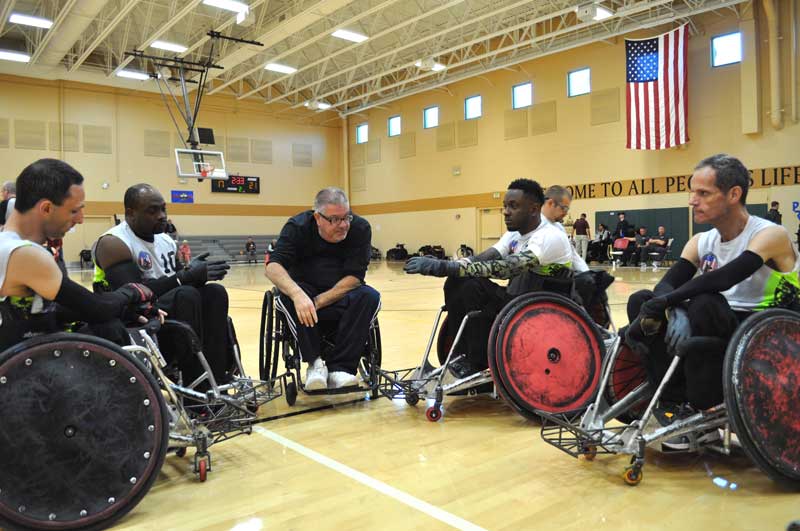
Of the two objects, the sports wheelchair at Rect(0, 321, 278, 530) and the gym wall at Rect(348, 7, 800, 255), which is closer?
the sports wheelchair at Rect(0, 321, 278, 530)

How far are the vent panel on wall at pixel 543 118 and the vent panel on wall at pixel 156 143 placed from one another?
1385cm

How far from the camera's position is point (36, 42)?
687 inches

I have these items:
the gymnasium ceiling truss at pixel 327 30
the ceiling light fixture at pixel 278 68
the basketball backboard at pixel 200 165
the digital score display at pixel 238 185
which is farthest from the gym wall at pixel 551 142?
the basketball backboard at pixel 200 165

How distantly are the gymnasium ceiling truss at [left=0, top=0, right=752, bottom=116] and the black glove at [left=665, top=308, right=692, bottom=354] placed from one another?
44.2 ft

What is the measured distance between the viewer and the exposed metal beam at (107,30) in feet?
45.3

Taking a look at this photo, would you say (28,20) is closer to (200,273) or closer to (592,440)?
(200,273)

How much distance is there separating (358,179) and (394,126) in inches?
123

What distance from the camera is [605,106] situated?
58.0 feet

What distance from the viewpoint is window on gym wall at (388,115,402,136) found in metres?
24.8

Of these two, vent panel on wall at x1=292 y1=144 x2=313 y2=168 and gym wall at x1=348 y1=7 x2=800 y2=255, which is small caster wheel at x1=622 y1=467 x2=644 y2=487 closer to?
gym wall at x1=348 y1=7 x2=800 y2=255

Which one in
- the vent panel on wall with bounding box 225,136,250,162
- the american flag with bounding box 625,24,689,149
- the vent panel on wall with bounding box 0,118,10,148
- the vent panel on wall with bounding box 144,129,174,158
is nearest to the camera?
the american flag with bounding box 625,24,689,149

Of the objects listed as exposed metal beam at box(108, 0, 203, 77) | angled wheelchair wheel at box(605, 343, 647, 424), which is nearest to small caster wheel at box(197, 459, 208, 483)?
Answer: angled wheelchair wheel at box(605, 343, 647, 424)

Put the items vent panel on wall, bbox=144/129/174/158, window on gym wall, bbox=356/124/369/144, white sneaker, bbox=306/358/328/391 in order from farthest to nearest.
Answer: window on gym wall, bbox=356/124/369/144 < vent panel on wall, bbox=144/129/174/158 < white sneaker, bbox=306/358/328/391

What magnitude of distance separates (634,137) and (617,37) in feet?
10.3
